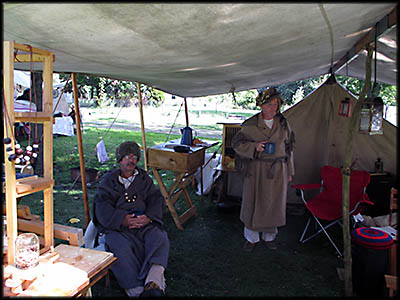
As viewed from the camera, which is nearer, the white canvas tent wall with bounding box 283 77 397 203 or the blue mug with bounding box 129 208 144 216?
the blue mug with bounding box 129 208 144 216

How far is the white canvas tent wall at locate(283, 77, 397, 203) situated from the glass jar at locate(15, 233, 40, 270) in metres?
3.84

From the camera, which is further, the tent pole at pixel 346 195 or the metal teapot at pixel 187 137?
the metal teapot at pixel 187 137

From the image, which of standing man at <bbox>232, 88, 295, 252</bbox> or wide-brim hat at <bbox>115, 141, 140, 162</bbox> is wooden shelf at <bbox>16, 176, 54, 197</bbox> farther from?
standing man at <bbox>232, 88, 295, 252</bbox>

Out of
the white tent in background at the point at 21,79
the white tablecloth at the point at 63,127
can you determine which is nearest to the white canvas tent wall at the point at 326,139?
the white tent in background at the point at 21,79

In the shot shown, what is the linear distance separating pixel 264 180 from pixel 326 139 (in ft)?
5.85

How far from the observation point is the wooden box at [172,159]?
13.1ft

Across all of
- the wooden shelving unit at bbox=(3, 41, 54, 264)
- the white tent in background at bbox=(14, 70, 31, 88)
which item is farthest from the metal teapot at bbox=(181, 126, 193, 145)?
the white tent in background at bbox=(14, 70, 31, 88)

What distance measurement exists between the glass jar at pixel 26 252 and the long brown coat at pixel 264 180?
2.26 m

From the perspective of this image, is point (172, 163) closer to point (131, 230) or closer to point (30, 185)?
point (131, 230)

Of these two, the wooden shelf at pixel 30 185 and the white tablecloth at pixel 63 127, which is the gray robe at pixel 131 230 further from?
the white tablecloth at pixel 63 127

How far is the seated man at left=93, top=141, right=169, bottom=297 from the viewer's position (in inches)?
100

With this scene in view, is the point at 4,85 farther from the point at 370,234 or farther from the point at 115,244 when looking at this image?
the point at 370,234

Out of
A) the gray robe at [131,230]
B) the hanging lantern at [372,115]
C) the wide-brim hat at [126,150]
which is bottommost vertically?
the gray robe at [131,230]

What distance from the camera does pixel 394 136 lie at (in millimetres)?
4262
